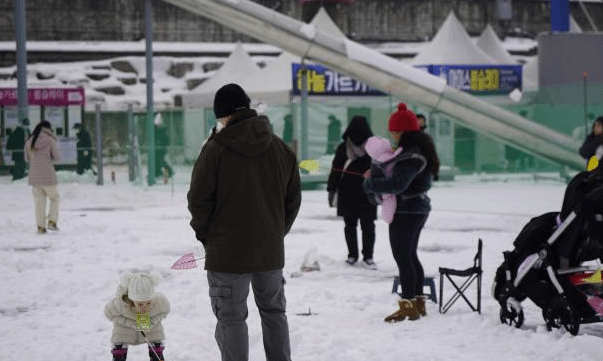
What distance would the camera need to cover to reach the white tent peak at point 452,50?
33156mm

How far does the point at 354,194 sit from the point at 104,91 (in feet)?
114

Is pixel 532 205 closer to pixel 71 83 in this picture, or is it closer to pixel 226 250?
pixel 226 250

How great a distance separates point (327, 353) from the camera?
7.40m

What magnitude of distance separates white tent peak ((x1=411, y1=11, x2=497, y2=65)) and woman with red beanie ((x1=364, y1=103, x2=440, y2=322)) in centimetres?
2451

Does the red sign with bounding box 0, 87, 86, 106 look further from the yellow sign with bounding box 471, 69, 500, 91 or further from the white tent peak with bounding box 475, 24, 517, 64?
the white tent peak with bounding box 475, 24, 517, 64

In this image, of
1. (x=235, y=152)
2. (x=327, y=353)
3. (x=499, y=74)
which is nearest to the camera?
(x=235, y=152)

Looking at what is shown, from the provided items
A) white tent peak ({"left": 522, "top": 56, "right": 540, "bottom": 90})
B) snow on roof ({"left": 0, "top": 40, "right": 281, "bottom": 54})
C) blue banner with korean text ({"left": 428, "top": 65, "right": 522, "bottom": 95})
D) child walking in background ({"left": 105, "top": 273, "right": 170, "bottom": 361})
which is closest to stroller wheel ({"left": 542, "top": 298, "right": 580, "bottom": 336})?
child walking in background ({"left": 105, "top": 273, "right": 170, "bottom": 361})

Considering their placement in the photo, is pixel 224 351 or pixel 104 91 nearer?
pixel 224 351

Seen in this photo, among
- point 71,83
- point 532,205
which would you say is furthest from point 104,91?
point 532,205

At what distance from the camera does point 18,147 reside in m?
25.8

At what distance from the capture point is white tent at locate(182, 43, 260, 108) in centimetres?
3331

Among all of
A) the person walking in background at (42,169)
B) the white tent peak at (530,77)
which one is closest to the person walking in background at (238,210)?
the person walking in background at (42,169)

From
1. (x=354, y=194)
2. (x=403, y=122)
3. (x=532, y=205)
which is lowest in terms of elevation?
(x=532, y=205)

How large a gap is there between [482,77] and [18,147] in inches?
511
